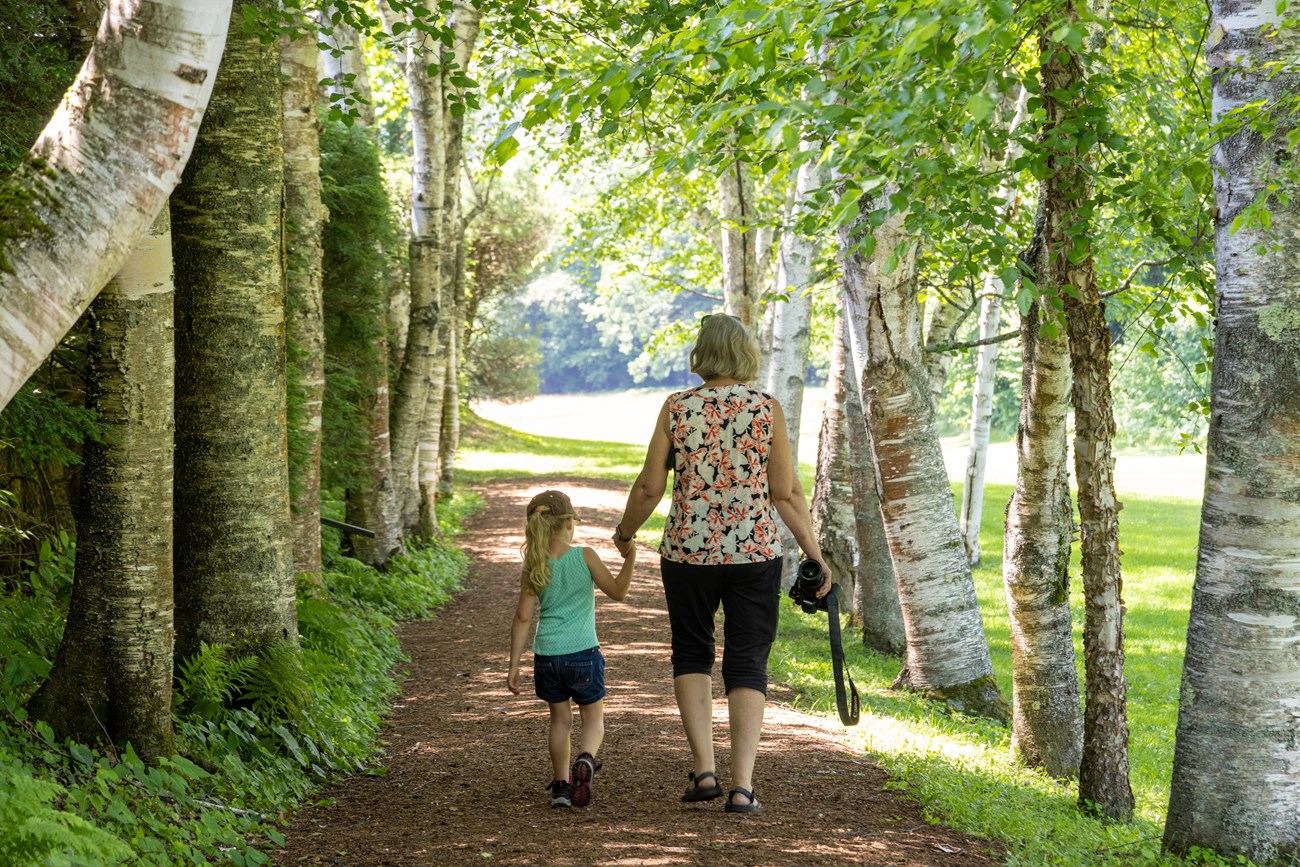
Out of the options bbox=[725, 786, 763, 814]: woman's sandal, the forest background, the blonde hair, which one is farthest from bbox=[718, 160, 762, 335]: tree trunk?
bbox=[725, 786, 763, 814]: woman's sandal

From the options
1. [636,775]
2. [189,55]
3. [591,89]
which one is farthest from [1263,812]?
[189,55]

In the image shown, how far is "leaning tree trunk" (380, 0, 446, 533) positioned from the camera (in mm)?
12586

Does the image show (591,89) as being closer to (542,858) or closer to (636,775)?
(542,858)

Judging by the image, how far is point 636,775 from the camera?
19.5 ft

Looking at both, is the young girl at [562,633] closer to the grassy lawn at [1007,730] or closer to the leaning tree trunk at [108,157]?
the grassy lawn at [1007,730]

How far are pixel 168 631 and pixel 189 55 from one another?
2.80 meters

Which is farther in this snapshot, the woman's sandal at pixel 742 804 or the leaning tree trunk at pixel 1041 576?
the leaning tree trunk at pixel 1041 576

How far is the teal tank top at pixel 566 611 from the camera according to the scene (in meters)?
5.36

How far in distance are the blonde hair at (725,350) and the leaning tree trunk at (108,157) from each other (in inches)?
94.9

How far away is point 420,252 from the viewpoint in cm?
1326

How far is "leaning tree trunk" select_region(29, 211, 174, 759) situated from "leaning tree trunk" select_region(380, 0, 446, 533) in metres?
8.20

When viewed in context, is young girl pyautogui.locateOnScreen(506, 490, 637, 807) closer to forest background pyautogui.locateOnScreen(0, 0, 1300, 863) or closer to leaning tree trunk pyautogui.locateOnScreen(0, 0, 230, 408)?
forest background pyautogui.locateOnScreen(0, 0, 1300, 863)

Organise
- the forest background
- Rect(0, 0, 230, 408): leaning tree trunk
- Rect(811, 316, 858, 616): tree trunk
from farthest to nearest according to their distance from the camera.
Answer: Rect(811, 316, 858, 616): tree trunk, the forest background, Rect(0, 0, 230, 408): leaning tree trunk

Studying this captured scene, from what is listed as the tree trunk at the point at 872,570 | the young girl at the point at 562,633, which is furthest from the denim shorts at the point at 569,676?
the tree trunk at the point at 872,570
